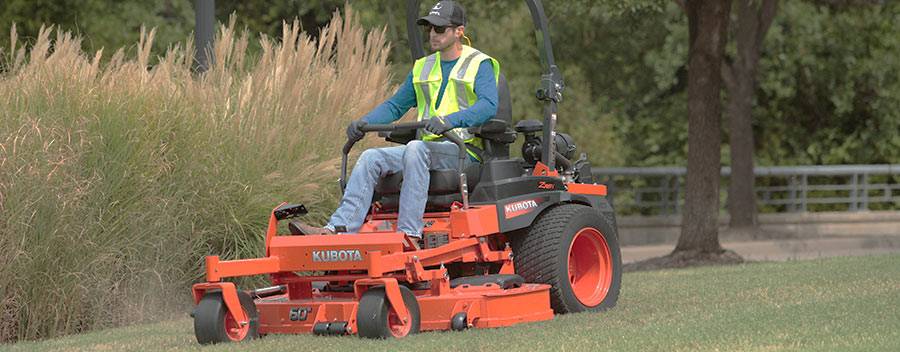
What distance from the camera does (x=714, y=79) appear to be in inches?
749

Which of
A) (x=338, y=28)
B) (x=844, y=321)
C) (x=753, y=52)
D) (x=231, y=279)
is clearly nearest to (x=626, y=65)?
(x=753, y=52)

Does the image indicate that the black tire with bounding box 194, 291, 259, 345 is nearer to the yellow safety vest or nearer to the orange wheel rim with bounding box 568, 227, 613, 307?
the yellow safety vest

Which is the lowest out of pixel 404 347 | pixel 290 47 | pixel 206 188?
pixel 404 347

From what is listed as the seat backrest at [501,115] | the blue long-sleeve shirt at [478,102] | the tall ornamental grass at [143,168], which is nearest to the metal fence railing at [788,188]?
the tall ornamental grass at [143,168]

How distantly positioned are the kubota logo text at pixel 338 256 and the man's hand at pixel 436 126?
82 cm

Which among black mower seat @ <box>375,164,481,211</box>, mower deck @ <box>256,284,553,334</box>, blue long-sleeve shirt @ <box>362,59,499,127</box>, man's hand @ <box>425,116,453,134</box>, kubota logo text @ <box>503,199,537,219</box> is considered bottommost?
mower deck @ <box>256,284,553,334</box>

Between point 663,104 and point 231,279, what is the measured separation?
60.2 ft

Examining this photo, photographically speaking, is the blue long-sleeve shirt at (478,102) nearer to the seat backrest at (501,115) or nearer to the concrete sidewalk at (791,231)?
the seat backrest at (501,115)

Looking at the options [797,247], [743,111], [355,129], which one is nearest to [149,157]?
[355,129]

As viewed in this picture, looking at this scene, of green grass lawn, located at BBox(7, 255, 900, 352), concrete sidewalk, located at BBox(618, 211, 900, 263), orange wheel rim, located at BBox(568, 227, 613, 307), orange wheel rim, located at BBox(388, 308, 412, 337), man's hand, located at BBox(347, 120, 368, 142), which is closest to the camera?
green grass lawn, located at BBox(7, 255, 900, 352)

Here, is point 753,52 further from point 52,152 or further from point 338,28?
point 52,152

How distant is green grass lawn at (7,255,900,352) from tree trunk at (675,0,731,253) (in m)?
6.16

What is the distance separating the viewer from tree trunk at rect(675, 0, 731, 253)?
18875 mm

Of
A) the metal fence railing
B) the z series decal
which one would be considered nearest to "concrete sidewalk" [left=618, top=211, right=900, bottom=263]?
the metal fence railing
